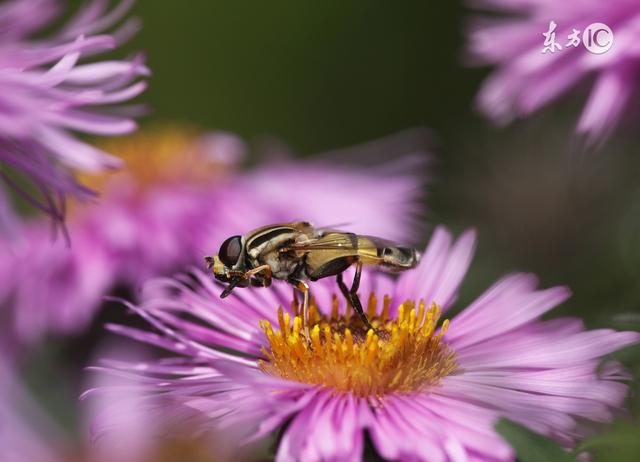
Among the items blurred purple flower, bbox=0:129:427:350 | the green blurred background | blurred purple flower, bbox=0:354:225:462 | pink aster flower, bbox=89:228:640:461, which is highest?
the green blurred background

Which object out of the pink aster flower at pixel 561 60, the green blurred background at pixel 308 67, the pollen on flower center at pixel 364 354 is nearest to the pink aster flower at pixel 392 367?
the pollen on flower center at pixel 364 354

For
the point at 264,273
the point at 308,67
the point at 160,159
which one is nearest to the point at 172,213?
the point at 160,159

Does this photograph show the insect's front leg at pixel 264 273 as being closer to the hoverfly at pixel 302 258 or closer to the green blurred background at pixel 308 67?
the hoverfly at pixel 302 258

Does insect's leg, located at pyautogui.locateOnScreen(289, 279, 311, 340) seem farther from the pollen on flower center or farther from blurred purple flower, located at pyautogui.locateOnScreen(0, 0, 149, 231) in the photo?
blurred purple flower, located at pyautogui.locateOnScreen(0, 0, 149, 231)

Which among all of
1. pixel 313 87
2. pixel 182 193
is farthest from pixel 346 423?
pixel 313 87

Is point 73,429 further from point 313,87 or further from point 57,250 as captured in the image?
point 313,87

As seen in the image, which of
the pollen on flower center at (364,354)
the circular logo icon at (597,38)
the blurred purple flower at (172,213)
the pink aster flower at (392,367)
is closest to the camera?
the pink aster flower at (392,367)

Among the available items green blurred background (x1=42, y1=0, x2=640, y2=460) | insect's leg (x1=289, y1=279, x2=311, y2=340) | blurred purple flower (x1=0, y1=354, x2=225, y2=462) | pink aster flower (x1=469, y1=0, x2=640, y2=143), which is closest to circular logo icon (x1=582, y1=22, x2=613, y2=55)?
pink aster flower (x1=469, y1=0, x2=640, y2=143)
